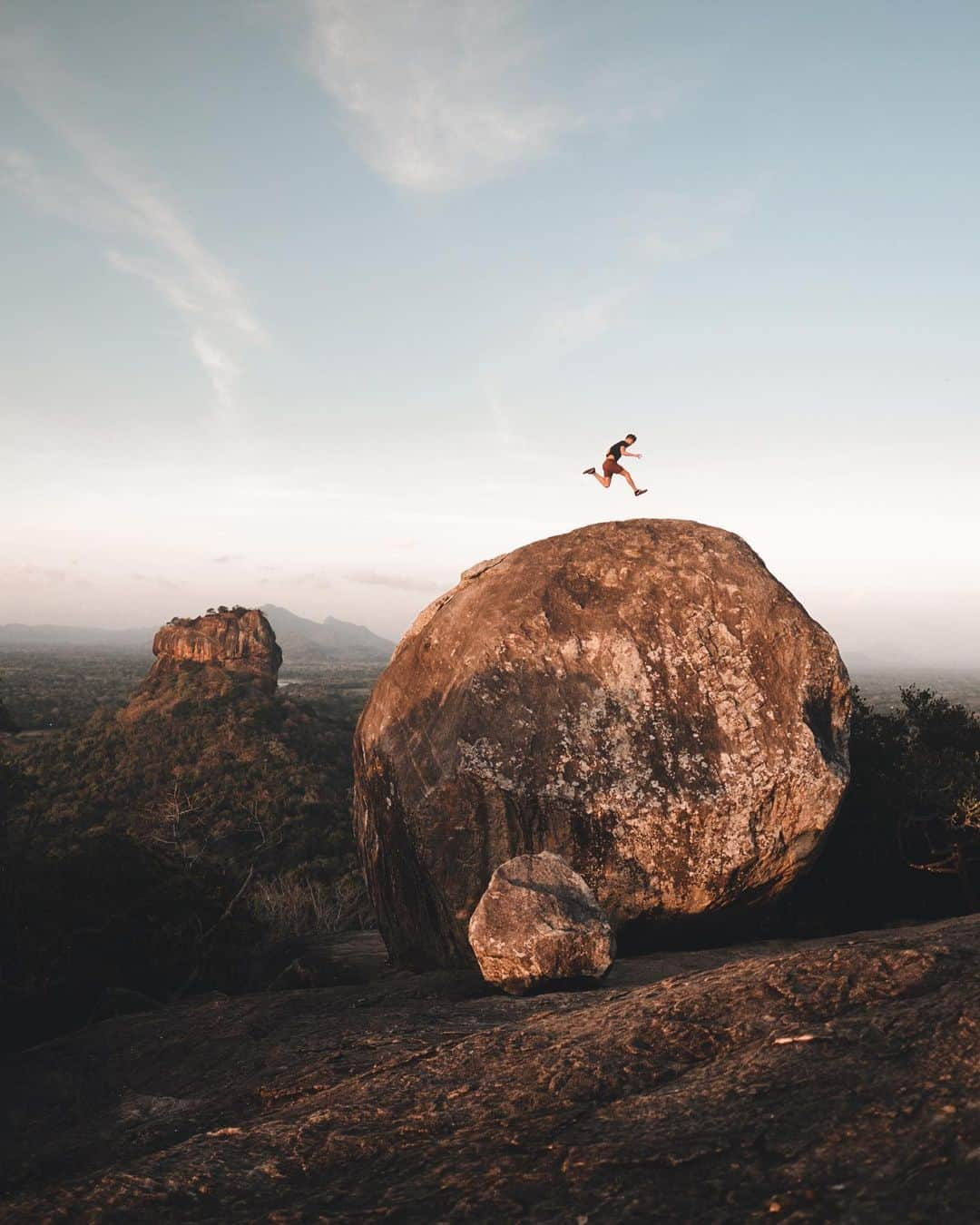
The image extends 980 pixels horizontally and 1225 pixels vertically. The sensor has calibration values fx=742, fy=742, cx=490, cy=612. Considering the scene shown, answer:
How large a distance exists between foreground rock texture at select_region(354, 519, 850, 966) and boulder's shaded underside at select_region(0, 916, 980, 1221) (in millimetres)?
3125

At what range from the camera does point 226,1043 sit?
705 centimetres

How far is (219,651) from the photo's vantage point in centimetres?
7275

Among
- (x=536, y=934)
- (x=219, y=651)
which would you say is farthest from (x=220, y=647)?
(x=536, y=934)

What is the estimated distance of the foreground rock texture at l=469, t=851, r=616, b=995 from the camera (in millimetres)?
7703

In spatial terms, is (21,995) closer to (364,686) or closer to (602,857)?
(602,857)

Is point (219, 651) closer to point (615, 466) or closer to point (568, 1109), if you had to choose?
point (615, 466)

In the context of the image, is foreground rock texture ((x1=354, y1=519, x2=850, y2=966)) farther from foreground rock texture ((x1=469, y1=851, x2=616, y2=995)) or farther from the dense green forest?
the dense green forest

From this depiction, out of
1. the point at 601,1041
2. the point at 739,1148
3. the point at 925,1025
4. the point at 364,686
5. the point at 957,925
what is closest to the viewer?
the point at 739,1148

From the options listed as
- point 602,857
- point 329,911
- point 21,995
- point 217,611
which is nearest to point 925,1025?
point 602,857

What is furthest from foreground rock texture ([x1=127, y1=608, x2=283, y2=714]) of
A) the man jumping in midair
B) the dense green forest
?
the man jumping in midair

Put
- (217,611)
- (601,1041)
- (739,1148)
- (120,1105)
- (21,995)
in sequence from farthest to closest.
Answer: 1. (217,611)
2. (21,995)
3. (120,1105)
4. (601,1041)
5. (739,1148)

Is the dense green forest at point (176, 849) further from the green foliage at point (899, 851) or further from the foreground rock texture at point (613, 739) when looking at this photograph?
the green foliage at point (899, 851)

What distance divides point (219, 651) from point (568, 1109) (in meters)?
73.4

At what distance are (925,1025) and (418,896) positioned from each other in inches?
290
